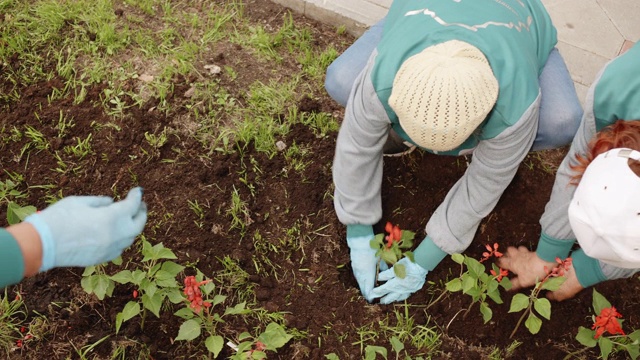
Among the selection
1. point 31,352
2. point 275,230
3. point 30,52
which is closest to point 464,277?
point 275,230

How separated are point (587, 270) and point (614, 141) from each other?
0.63 metres

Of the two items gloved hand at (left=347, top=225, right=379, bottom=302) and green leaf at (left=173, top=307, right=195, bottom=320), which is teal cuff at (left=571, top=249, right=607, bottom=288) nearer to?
gloved hand at (left=347, top=225, right=379, bottom=302)

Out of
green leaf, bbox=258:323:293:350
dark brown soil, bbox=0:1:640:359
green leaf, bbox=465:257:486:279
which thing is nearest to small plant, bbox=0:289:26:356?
dark brown soil, bbox=0:1:640:359

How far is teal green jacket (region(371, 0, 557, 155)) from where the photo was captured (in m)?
1.73

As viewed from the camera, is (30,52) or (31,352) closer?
(31,352)

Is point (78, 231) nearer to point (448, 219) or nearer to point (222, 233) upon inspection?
point (222, 233)

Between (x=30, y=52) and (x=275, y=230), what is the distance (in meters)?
1.52

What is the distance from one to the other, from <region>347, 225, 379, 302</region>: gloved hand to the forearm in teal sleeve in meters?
1.15

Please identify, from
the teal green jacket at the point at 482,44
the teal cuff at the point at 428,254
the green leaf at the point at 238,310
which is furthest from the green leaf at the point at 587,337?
the green leaf at the point at 238,310

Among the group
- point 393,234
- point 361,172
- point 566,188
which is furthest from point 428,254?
point 566,188

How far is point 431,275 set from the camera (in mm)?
2283

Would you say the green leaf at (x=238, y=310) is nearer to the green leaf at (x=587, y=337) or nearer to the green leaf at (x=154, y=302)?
the green leaf at (x=154, y=302)

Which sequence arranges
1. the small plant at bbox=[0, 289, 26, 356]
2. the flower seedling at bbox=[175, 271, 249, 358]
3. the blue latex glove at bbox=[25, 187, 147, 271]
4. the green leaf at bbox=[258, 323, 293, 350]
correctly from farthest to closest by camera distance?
the small plant at bbox=[0, 289, 26, 356] < the green leaf at bbox=[258, 323, 293, 350] < the flower seedling at bbox=[175, 271, 249, 358] < the blue latex glove at bbox=[25, 187, 147, 271]

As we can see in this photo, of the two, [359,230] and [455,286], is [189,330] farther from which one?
[455,286]
